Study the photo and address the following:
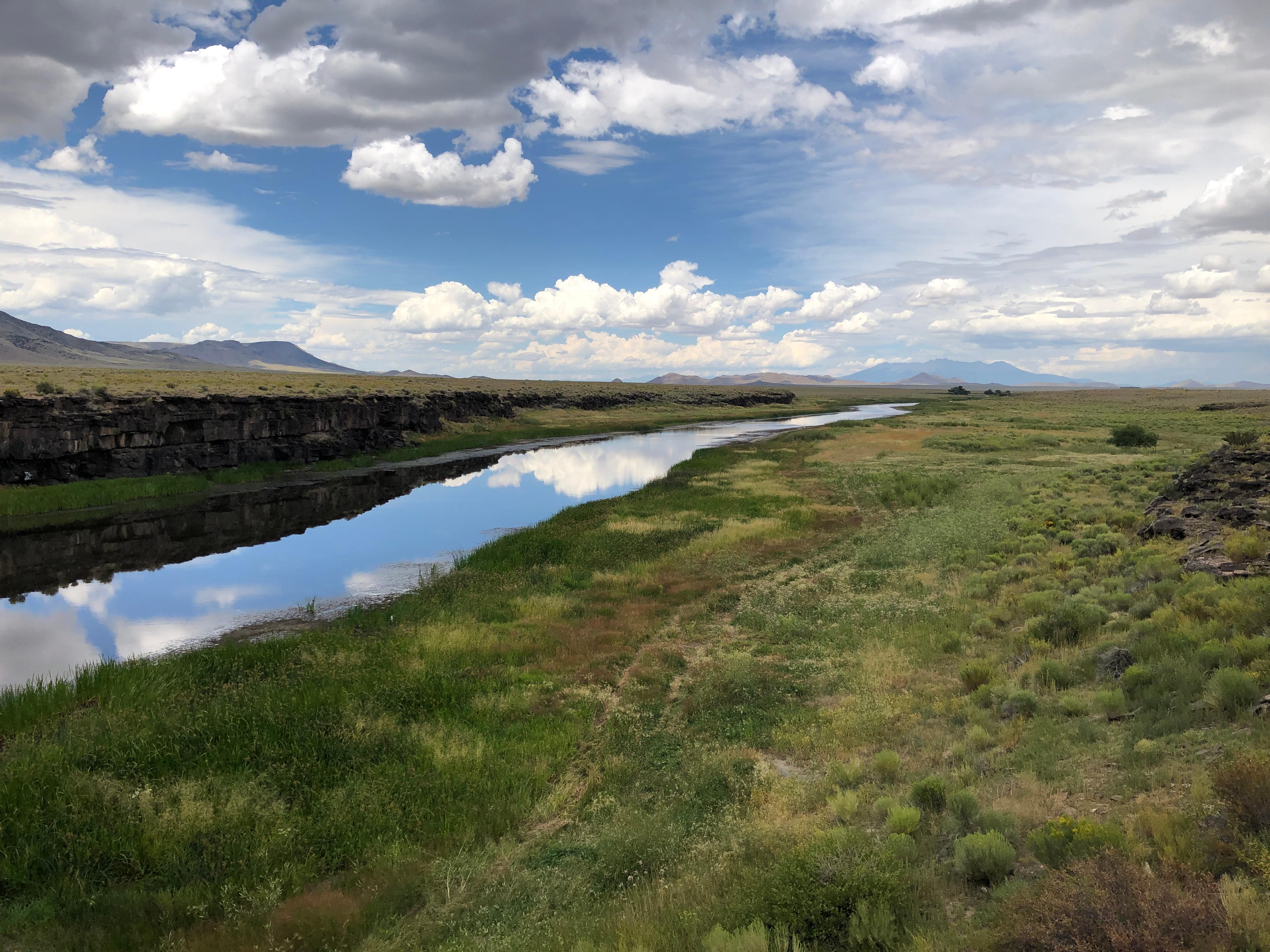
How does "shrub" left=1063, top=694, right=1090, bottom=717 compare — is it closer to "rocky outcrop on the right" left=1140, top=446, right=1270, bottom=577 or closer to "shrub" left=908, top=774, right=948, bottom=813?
"shrub" left=908, top=774, right=948, bottom=813

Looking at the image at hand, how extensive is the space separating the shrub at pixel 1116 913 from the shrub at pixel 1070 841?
41 cm

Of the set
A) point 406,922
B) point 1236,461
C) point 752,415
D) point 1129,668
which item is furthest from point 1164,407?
point 406,922

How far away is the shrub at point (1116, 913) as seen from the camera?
15.8ft

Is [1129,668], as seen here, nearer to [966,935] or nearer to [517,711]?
[966,935]

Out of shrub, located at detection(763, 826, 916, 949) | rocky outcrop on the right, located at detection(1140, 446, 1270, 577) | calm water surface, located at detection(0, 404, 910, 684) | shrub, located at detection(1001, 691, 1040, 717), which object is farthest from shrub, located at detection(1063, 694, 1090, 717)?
calm water surface, located at detection(0, 404, 910, 684)

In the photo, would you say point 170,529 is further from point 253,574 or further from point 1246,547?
point 1246,547

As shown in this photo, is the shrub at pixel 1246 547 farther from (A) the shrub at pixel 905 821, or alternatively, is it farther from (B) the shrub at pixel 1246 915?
(B) the shrub at pixel 1246 915

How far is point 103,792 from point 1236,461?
3125cm

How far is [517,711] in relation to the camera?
1352 centimetres

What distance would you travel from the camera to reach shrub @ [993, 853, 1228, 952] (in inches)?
190

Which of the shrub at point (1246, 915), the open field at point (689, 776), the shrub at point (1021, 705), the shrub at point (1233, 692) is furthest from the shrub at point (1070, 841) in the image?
the shrub at point (1021, 705)

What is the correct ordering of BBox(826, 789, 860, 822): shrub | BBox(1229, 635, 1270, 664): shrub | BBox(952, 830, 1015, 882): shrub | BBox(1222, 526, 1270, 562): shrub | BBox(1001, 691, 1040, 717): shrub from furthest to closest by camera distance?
BBox(1222, 526, 1270, 562): shrub, BBox(1001, 691, 1040, 717): shrub, BBox(1229, 635, 1270, 664): shrub, BBox(826, 789, 860, 822): shrub, BBox(952, 830, 1015, 882): shrub

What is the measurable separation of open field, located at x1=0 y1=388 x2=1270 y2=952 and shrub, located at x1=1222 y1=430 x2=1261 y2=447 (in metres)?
13.9

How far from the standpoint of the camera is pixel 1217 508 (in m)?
18.1
